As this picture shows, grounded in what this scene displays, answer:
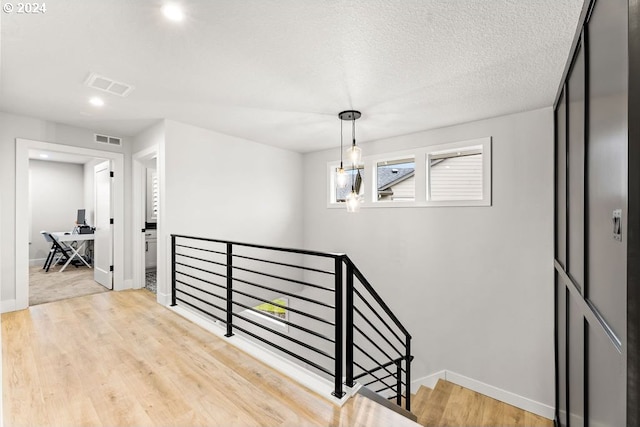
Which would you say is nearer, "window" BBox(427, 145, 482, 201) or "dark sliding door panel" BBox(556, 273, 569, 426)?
"dark sliding door panel" BBox(556, 273, 569, 426)

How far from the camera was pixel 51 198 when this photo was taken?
6.87 metres

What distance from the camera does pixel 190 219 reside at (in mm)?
3951

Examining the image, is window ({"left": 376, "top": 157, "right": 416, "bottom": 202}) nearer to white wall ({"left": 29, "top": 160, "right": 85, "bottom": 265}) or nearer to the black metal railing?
the black metal railing

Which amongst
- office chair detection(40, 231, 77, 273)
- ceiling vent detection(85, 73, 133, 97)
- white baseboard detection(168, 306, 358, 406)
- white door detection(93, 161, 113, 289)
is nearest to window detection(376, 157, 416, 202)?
white baseboard detection(168, 306, 358, 406)

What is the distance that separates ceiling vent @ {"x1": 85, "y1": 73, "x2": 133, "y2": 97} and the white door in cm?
207

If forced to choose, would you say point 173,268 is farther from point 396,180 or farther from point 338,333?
point 396,180

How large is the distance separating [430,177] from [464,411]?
2868 millimetres

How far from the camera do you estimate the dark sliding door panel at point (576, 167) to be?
1.79m

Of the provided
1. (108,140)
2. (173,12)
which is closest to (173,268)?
(108,140)

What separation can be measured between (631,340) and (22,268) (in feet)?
17.3

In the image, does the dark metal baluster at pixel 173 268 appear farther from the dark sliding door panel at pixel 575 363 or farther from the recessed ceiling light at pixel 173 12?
the dark sliding door panel at pixel 575 363

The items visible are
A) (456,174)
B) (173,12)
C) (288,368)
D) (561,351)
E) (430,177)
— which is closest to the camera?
(173,12)

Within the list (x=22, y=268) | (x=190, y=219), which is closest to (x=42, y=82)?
(x=190, y=219)

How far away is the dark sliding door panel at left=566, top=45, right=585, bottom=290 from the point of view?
179 centimetres
